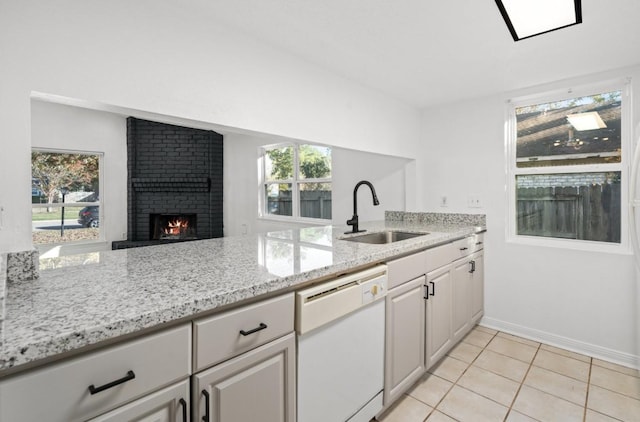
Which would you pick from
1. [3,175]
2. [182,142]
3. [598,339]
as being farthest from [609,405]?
[182,142]

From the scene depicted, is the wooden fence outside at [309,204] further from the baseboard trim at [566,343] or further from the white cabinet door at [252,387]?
the white cabinet door at [252,387]

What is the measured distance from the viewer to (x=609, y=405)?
6.01 ft

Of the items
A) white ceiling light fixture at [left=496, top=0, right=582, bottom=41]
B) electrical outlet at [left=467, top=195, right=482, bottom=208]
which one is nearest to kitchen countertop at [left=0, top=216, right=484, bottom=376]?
white ceiling light fixture at [left=496, top=0, right=582, bottom=41]

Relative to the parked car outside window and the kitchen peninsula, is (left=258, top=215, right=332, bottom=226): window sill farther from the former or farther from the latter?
the parked car outside window

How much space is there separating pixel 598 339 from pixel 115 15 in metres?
3.59

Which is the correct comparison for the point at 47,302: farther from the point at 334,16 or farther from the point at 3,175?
the point at 334,16

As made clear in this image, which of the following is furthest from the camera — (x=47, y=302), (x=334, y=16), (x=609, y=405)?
(x=609, y=405)

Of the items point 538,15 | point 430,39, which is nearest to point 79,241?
point 430,39

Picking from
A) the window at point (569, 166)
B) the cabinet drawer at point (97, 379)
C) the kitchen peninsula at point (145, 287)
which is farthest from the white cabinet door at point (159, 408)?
the window at point (569, 166)

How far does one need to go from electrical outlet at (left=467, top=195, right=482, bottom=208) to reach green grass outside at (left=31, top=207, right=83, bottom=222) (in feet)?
17.4

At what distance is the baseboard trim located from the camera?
7.48 ft

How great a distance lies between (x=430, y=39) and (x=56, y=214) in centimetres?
537

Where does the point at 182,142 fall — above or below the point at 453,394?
above

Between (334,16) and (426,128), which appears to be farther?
(426,128)
